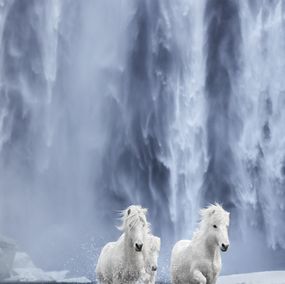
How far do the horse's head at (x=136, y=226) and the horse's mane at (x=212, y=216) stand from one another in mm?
2040

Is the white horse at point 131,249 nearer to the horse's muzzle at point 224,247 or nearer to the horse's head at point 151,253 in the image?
the horse's head at point 151,253

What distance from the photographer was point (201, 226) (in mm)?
21000

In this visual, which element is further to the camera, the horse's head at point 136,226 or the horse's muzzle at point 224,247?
the horse's head at point 136,226

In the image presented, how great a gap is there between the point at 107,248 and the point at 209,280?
19.1 feet

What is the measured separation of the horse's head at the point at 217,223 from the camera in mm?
19547

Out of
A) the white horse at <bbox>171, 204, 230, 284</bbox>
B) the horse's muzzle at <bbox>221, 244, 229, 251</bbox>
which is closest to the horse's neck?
the white horse at <bbox>171, 204, 230, 284</bbox>

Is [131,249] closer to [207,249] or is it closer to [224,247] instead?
[207,249]

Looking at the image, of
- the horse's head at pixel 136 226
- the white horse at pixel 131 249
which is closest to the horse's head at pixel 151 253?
the white horse at pixel 131 249

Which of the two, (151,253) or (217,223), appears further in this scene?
(151,253)

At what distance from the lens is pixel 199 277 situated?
1956 cm

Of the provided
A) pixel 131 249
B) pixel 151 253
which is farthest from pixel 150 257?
pixel 131 249

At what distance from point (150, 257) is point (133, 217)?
2.12 meters

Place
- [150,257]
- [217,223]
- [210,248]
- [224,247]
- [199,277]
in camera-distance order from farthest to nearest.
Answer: [150,257], [210,248], [217,223], [199,277], [224,247]

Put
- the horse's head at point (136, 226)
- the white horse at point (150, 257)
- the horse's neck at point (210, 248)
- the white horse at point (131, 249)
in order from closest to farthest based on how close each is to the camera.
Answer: the horse's head at point (136, 226) < the white horse at point (131, 249) < the horse's neck at point (210, 248) < the white horse at point (150, 257)
